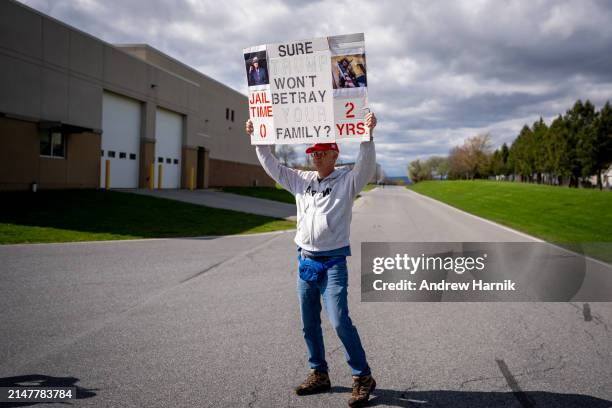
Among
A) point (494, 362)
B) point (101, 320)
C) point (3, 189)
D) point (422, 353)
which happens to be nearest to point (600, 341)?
point (494, 362)

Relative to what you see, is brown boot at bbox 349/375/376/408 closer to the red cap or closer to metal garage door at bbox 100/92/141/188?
the red cap

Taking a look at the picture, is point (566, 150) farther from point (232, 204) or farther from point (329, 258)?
point (329, 258)

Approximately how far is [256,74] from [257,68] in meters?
0.06

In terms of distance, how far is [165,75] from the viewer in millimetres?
30938

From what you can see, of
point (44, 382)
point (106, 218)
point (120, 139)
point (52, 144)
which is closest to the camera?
point (44, 382)

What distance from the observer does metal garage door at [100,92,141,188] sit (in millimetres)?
25469

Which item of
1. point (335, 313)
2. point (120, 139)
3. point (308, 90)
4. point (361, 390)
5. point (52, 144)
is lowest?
point (361, 390)

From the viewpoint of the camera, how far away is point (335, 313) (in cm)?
348

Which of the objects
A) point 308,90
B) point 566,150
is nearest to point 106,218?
point 308,90

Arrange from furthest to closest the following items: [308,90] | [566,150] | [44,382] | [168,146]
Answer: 1. [566,150]
2. [168,146]
3. [308,90]
4. [44,382]

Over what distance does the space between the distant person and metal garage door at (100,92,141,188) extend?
907 inches

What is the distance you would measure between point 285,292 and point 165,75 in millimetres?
27426

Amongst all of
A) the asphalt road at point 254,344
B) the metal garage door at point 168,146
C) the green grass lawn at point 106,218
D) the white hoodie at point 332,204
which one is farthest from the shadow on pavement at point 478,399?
the metal garage door at point 168,146

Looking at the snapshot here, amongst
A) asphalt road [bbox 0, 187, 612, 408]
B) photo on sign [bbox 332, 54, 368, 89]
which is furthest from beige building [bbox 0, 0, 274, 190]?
photo on sign [bbox 332, 54, 368, 89]
